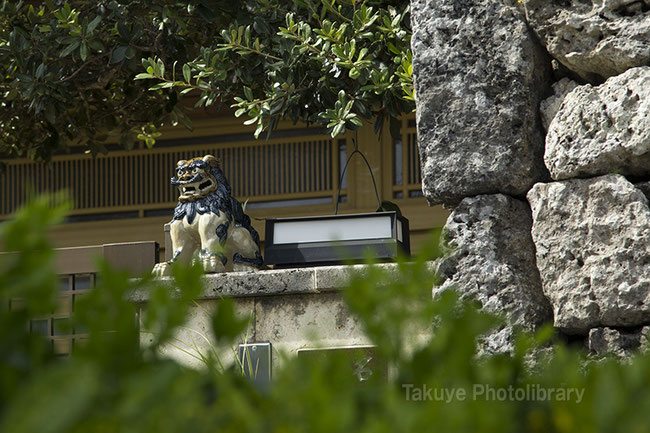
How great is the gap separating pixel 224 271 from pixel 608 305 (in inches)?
65.5

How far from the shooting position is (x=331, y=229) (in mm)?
3617

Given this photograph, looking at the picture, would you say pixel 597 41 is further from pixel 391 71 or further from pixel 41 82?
pixel 41 82

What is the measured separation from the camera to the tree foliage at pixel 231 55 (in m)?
4.02

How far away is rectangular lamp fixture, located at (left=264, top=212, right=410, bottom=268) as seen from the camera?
11.5ft

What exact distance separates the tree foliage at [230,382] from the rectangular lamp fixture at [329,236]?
252 cm

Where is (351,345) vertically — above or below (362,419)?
below

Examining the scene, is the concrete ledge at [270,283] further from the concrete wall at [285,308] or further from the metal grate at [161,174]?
the metal grate at [161,174]

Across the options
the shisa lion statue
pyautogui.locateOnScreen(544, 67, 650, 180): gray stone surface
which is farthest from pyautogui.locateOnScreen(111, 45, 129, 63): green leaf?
pyautogui.locateOnScreen(544, 67, 650, 180): gray stone surface

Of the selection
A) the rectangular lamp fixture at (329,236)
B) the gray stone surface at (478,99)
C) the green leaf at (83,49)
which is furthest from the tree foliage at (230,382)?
the green leaf at (83,49)

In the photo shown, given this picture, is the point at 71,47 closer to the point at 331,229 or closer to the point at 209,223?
the point at 209,223

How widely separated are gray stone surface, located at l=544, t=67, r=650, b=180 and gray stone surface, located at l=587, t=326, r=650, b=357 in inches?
17.3

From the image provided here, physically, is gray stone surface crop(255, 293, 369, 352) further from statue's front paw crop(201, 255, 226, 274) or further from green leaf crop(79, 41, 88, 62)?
green leaf crop(79, 41, 88, 62)

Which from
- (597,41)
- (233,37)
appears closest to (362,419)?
(597,41)

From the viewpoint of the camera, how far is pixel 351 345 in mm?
3168
